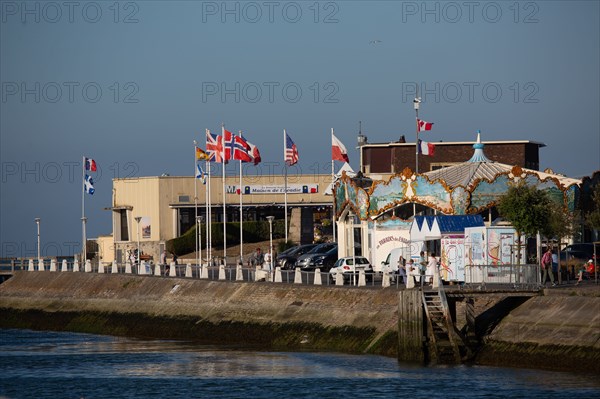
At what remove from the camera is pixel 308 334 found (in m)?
49.2

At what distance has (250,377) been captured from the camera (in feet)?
136

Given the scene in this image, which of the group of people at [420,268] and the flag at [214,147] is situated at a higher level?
the flag at [214,147]

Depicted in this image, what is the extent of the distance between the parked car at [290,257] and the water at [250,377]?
22.5 meters

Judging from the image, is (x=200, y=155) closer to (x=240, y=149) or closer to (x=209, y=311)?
A: (x=240, y=149)

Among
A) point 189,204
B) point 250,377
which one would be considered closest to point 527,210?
point 250,377

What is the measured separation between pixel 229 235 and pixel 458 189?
4463 cm

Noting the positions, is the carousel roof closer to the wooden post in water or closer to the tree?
the tree

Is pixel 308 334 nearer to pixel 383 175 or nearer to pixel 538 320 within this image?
pixel 538 320

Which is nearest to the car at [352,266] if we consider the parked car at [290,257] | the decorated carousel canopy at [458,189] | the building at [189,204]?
the decorated carousel canopy at [458,189]

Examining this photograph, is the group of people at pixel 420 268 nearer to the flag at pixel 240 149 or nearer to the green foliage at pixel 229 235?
the flag at pixel 240 149

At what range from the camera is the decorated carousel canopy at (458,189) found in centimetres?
5953

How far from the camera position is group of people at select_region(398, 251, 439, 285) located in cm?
4512

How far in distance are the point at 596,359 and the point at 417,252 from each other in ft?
59.8

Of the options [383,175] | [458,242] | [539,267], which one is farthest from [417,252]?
[383,175]
